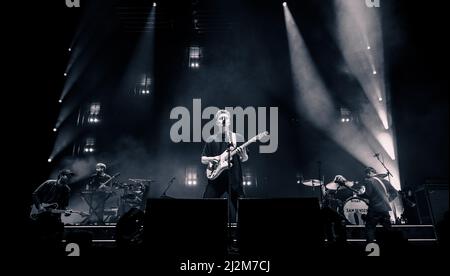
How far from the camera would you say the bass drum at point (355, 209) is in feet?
28.3

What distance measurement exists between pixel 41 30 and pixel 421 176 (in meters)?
11.9

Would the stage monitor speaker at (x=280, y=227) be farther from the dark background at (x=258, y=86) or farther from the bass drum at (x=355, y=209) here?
the dark background at (x=258, y=86)

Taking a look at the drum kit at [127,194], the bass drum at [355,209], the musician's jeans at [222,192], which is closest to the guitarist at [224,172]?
the musician's jeans at [222,192]

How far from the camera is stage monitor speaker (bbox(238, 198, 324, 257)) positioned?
228 centimetres

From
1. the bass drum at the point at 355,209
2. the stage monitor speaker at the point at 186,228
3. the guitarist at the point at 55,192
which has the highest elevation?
the guitarist at the point at 55,192

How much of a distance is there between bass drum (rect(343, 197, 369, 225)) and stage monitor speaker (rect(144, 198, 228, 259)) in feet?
24.9

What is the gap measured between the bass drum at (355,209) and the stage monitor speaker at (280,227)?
23.7 ft

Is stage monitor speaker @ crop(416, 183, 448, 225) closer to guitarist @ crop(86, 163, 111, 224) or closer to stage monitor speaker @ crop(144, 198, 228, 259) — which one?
stage monitor speaker @ crop(144, 198, 228, 259)

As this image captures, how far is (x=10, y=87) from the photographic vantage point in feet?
16.2

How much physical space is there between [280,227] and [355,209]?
7.54 m

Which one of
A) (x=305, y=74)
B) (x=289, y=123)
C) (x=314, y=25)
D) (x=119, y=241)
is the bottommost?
(x=119, y=241)

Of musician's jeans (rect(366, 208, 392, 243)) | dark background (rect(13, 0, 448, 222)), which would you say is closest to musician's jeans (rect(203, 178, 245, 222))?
musician's jeans (rect(366, 208, 392, 243))
